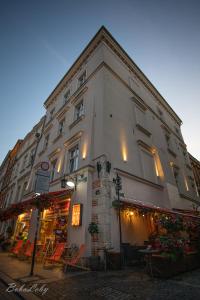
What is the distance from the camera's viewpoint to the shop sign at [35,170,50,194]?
6.95 m

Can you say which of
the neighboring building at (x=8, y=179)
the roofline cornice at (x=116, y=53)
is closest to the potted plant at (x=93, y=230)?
the roofline cornice at (x=116, y=53)

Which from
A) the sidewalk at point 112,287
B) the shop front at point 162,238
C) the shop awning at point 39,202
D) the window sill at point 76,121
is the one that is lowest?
the sidewalk at point 112,287

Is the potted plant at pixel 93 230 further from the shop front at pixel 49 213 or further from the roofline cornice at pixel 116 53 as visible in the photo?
the roofline cornice at pixel 116 53

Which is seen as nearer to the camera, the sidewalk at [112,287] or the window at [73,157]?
the sidewalk at [112,287]

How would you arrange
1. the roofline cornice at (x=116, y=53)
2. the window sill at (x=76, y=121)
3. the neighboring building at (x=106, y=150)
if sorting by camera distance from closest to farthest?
the neighboring building at (x=106, y=150) → the window sill at (x=76, y=121) → the roofline cornice at (x=116, y=53)

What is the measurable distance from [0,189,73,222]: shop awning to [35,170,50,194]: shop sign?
258 millimetres

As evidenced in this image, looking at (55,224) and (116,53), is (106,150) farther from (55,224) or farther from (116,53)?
(116,53)

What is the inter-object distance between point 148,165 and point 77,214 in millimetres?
6526

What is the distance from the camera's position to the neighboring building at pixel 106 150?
25.8 ft

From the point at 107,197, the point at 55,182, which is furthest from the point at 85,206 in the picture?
the point at 55,182

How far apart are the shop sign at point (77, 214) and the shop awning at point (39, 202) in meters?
0.92

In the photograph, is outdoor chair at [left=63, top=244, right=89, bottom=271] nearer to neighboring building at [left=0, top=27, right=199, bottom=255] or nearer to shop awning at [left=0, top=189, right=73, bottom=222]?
neighboring building at [left=0, top=27, right=199, bottom=255]

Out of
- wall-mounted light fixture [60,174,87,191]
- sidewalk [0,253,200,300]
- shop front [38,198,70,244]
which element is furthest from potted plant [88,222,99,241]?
wall-mounted light fixture [60,174,87,191]

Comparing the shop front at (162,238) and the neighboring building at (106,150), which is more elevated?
the neighboring building at (106,150)
